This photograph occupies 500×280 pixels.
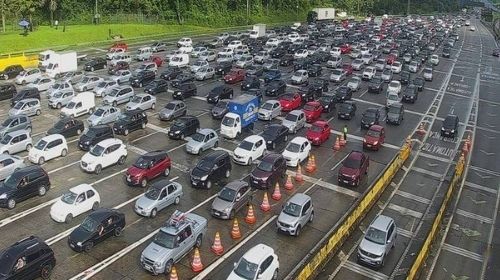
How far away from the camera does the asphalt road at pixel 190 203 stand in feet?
81.7

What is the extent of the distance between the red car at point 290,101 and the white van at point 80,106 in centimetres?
1890

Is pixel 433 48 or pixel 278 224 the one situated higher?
pixel 433 48

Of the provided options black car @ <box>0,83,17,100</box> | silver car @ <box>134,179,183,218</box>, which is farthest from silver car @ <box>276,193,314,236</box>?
black car @ <box>0,83,17,100</box>

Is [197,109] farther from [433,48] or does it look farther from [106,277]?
[433,48]

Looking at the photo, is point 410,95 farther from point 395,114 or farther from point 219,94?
point 219,94

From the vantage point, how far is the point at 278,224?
90.8 ft

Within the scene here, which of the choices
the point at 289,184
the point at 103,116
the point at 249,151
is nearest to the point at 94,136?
the point at 103,116

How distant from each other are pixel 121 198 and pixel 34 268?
920 centimetres

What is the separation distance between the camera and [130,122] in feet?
138

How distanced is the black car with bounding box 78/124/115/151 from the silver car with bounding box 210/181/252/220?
13742 millimetres

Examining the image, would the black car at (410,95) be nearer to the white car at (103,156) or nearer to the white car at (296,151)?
the white car at (296,151)

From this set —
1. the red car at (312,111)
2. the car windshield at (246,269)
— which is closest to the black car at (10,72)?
the red car at (312,111)

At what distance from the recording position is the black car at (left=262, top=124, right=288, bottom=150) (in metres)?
40.2

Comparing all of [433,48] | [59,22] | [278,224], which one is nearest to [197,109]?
[278,224]
